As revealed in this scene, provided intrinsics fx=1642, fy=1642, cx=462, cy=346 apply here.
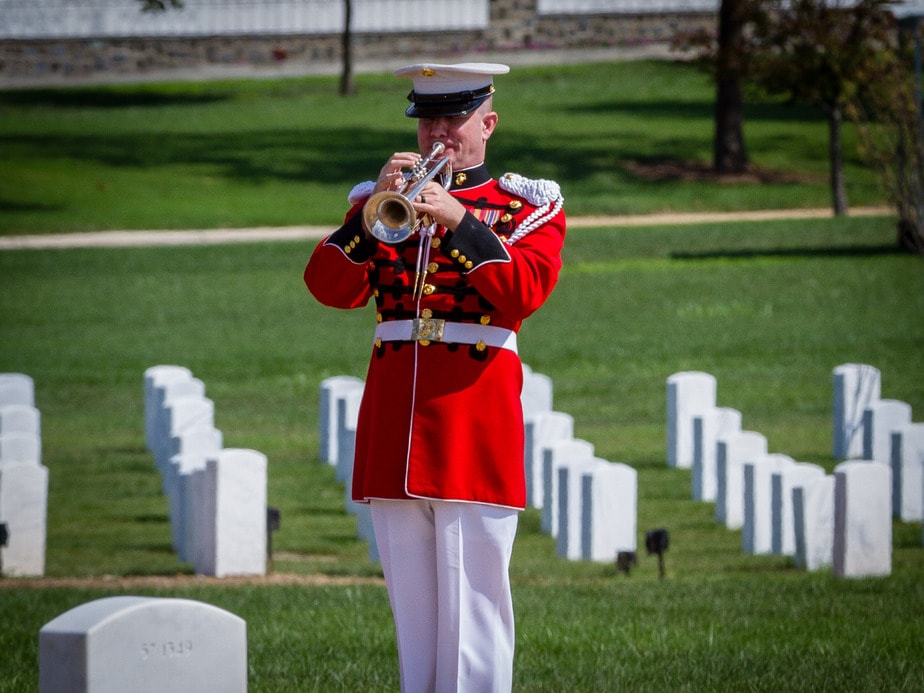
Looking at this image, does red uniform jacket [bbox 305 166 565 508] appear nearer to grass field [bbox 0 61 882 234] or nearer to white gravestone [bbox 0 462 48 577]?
white gravestone [bbox 0 462 48 577]

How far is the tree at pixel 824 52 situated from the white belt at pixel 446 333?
70.4ft

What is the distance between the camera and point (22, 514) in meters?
8.23

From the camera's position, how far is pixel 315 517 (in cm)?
994

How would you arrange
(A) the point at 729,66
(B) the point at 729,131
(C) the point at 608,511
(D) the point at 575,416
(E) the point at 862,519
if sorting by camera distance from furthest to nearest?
(B) the point at 729,131 → (A) the point at 729,66 → (D) the point at 575,416 → (C) the point at 608,511 → (E) the point at 862,519

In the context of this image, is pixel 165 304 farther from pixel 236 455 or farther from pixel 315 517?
pixel 236 455

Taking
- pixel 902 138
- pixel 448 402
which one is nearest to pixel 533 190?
pixel 448 402

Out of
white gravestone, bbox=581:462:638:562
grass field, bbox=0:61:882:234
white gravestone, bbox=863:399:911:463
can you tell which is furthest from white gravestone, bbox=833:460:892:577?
grass field, bbox=0:61:882:234

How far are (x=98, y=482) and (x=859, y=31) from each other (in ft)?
58.5

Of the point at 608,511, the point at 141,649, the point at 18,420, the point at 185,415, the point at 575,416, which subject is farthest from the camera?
the point at 575,416

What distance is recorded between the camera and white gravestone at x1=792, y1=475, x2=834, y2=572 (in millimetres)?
7879

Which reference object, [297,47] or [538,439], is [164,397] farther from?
[297,47]

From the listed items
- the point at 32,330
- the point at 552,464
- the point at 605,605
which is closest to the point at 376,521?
the point at 605,605

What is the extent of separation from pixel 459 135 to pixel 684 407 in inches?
281

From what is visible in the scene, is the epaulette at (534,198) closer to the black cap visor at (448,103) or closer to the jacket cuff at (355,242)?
the black cap visor at (448,103)
